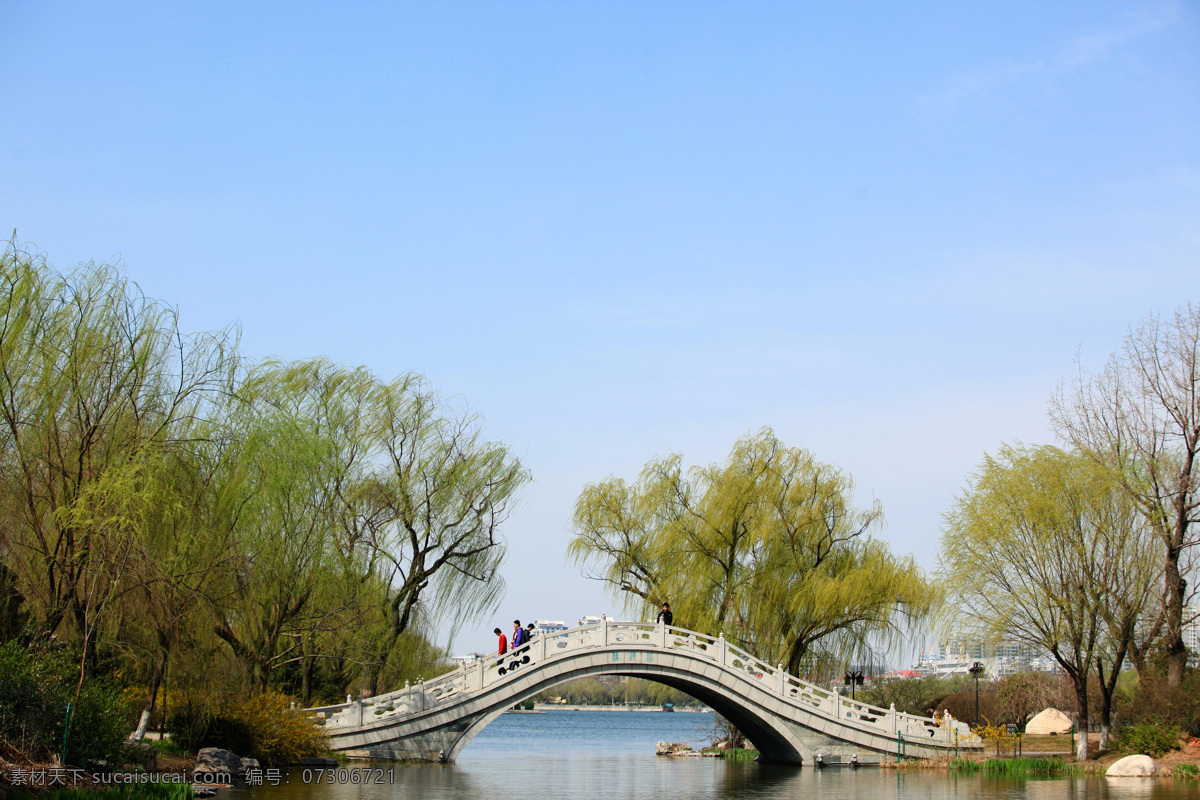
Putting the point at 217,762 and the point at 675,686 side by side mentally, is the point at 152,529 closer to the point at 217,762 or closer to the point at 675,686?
the point at 217,762

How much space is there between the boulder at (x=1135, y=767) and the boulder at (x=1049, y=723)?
10.0 metres

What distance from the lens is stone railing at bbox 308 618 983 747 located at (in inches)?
758

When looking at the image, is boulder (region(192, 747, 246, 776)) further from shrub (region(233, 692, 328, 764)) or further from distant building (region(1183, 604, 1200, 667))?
distant building (region(1183, 604, 1200, 667))

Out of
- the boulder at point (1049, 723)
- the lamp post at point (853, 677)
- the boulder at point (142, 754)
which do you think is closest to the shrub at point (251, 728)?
the boulder at point (142, 754)

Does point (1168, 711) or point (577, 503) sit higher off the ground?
point (577, 503)

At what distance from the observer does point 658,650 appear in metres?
20.3

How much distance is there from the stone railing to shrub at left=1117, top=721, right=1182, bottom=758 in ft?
10.3

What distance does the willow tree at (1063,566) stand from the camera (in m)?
18.8

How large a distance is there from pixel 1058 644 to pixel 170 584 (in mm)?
14689

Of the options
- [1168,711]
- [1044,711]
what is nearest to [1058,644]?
[1168,711]

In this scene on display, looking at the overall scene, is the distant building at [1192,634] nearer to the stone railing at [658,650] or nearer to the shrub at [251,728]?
the stone railing at [658,650]

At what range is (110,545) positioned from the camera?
11.2 meters

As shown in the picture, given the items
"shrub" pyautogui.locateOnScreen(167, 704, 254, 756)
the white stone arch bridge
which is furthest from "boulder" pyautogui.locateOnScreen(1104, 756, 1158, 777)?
"shrub" pyautogui.locateOnScreen(167, 704, 254, 756)

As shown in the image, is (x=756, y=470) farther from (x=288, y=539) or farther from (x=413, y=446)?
(x=288, y=539)
